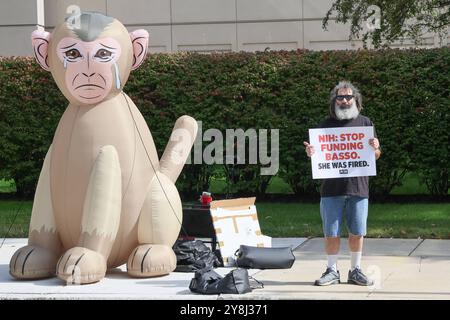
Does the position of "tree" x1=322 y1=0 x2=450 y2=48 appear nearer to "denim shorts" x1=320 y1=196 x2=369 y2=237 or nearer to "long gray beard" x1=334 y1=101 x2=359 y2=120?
"long gray beard" x1=334 y1=101 x2=359 y2=120

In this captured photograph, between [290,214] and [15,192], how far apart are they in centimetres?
644

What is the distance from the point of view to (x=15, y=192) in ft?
53.3

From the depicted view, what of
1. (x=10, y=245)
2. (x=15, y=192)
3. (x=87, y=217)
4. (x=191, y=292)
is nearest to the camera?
(x=191, y=292)

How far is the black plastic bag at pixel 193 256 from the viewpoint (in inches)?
327

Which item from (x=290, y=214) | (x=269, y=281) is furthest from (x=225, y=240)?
(x=290, y=214)

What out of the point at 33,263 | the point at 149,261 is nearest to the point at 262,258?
the point at 149,261

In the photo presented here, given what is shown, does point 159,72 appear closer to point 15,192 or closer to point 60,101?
point 60,101

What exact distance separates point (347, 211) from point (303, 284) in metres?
0.86

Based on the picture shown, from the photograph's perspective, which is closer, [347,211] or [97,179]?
[347,211]

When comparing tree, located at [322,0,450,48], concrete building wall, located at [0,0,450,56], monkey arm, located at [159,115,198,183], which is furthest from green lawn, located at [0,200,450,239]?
concrete building wall, located at [0,0,450,56]

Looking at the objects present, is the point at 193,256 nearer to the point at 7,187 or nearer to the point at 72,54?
the point at 72,54

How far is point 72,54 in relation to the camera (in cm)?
776

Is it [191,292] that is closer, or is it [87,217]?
[191,292]

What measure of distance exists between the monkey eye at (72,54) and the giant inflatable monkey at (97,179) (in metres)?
0.01
